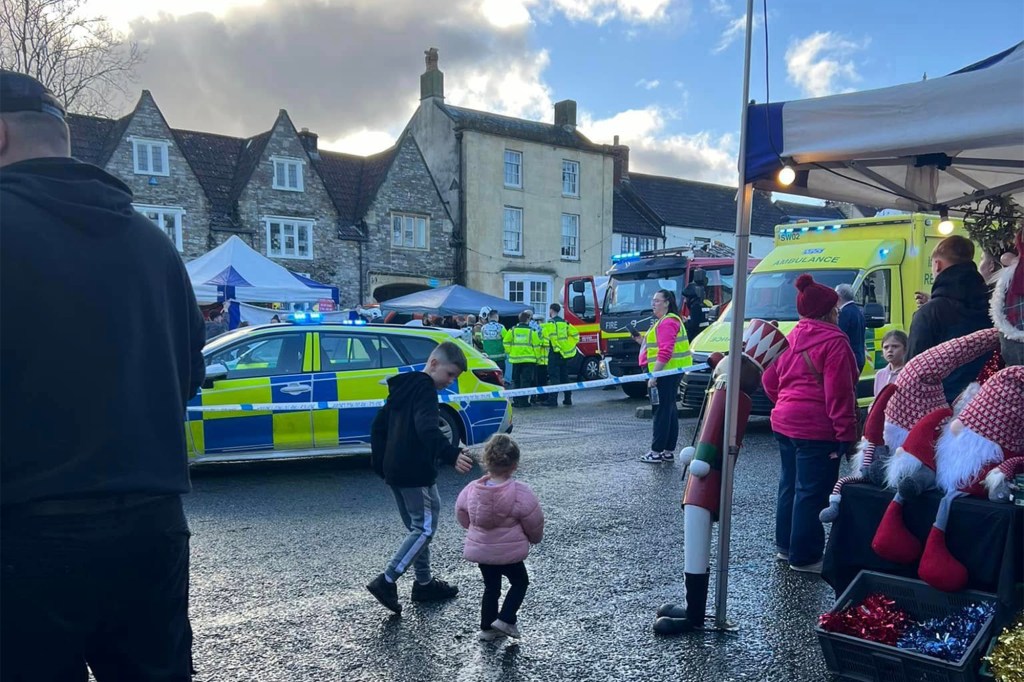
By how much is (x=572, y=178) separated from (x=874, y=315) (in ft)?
90.5

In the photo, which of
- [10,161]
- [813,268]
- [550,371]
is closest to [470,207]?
[550,371]

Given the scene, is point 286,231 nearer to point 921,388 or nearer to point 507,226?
point 507,226

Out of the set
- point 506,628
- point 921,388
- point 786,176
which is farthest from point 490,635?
point 786,176

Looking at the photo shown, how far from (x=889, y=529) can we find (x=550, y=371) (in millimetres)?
12816

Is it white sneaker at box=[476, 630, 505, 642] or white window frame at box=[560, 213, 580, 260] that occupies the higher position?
white window frame at box=[560, 213, 580, 260]

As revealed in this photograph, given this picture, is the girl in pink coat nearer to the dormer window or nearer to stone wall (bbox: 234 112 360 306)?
stone wall (bbox: 234 112 360 306)

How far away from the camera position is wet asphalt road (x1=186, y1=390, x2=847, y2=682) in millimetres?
3838

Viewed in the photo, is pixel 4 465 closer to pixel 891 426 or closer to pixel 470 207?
pixel 891 426

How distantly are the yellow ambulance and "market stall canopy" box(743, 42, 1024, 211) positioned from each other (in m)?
5.73

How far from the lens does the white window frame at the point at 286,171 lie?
30.0 meters

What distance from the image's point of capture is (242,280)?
49.2 ft

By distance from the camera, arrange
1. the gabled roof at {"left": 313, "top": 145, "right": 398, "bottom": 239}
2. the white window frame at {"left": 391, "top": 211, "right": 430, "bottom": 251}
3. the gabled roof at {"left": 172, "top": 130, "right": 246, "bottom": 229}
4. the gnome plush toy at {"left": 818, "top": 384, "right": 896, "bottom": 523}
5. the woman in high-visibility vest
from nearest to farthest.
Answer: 1. the gnome plush toy at {"left": 818, "top": 384, "right": 896, "bottom": 523}
2. the woman in high-visibility vest
3. the gabled roof at {"left": 172, "top": 130, "right": 246, "bottom": 229}
4. the gabled roof at {"left": 313, "top": 145, "right": 398, "bottom": 239}
5. the white window frame at {"left": 391, "top": 211, "right": 430, "bottom": 251}

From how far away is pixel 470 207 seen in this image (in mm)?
33438

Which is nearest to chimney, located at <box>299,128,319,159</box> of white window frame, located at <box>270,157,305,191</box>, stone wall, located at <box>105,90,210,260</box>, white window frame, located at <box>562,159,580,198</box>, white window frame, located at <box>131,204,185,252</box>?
white window frame, located at <box>270,157,305,191</box>
